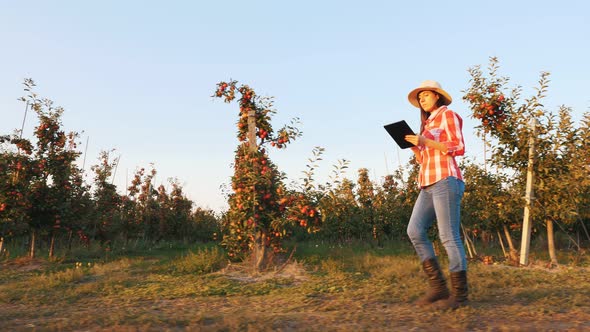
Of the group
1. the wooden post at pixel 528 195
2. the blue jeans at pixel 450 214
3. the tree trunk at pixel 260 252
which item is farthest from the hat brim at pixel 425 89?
the wooden post at pixel 528 195

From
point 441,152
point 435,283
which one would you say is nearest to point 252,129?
point 441,152

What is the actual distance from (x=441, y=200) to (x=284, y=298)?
213 centimetres

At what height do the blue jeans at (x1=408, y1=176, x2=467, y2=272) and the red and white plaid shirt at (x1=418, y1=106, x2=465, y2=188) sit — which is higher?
the red and white plaid shirt at (x1=418, y1=106, x2=465, y2=188)

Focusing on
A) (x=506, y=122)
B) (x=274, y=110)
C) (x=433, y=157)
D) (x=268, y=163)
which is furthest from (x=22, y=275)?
(x=506, y=122)

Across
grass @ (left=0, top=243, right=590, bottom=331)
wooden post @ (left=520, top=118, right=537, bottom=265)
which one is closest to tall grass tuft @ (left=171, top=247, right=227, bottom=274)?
grass @ (left=0, top=243, right=590, bottom=331)

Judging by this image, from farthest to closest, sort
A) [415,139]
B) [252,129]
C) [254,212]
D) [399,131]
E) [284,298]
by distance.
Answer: [252,129], [254,212], [284,298], [399,131], [415,139]

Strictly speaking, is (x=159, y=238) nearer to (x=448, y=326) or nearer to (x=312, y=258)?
(x=312, y=258)

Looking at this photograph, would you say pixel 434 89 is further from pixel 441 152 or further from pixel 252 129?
pixel 252 129

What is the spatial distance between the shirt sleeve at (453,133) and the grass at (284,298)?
138 centimetres

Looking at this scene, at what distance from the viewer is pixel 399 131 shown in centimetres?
391

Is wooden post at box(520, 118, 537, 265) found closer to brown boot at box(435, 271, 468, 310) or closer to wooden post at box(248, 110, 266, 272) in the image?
brown boot at box(435, 271, 468, 310)

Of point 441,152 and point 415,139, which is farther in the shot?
point 441,152

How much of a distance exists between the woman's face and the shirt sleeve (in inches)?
9.7

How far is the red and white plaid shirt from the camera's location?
3902 millimetres
